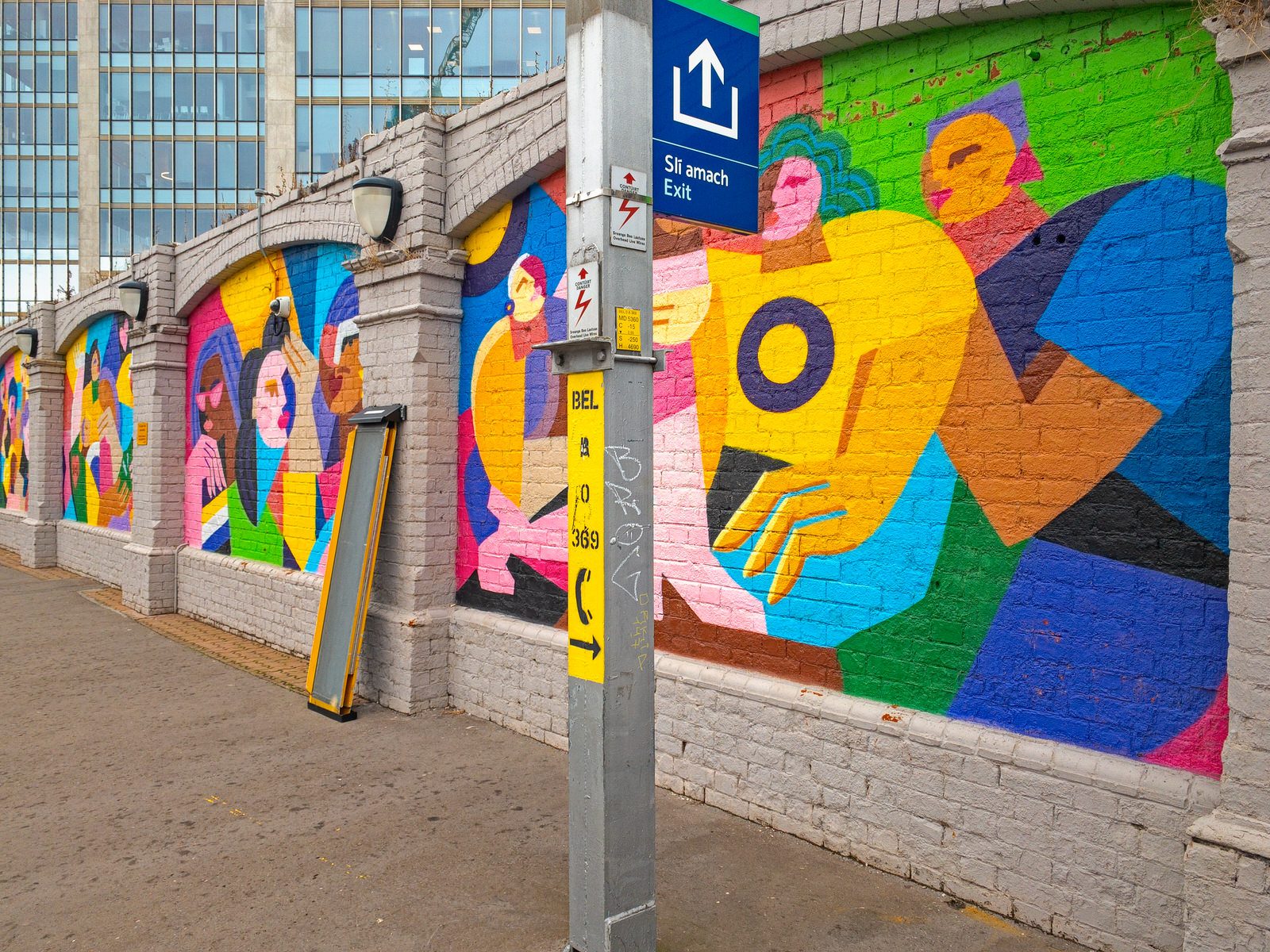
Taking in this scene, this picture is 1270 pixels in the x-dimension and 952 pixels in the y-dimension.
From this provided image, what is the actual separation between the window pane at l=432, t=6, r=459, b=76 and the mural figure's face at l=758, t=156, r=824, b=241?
3979 cm

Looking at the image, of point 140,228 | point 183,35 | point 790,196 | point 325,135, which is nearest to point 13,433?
point 790,196

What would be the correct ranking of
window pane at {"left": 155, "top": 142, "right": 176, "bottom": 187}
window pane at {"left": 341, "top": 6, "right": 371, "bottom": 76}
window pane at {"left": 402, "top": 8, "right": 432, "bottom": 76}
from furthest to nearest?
window pane at {"left": 155, "top": 142, "right": 176, "bottom": 187}
window pane at {"left": 341, "top": 6, "right": 371, "bottom": 76}
window pane at {"left": 402, "top": 8, "right": 432, "bottom": 76}

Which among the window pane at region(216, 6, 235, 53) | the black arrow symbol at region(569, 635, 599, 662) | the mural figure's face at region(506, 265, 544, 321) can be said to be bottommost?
the black arrow symbol at region(569, 635, 599, 662)

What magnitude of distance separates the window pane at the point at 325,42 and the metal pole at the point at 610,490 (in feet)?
146

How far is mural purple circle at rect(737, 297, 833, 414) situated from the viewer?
15.6 feet

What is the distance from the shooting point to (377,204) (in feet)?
23.5

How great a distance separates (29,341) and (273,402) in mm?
9041

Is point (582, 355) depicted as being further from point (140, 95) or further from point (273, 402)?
point (140, 95)

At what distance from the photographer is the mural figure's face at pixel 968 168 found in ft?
13.5

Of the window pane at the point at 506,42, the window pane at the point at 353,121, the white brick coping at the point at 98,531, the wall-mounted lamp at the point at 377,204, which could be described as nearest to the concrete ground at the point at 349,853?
the wall-mounted lamp at the point at 377,204

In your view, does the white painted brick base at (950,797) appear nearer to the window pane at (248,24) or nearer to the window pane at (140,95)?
the window pane at (248,24)

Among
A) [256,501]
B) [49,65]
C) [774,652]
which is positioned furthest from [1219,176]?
[49,65]

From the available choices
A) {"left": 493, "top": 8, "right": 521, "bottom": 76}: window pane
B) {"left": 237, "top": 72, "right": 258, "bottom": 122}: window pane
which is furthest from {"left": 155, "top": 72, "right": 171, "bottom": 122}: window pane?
{"left": 493, "top": 8, "right": 521, "bottom": 76}: window pane

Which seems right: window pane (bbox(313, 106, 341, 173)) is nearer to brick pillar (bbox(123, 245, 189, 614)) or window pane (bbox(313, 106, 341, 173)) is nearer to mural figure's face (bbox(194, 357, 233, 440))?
brick pillar (bbox(123, 245, 189, 614))
